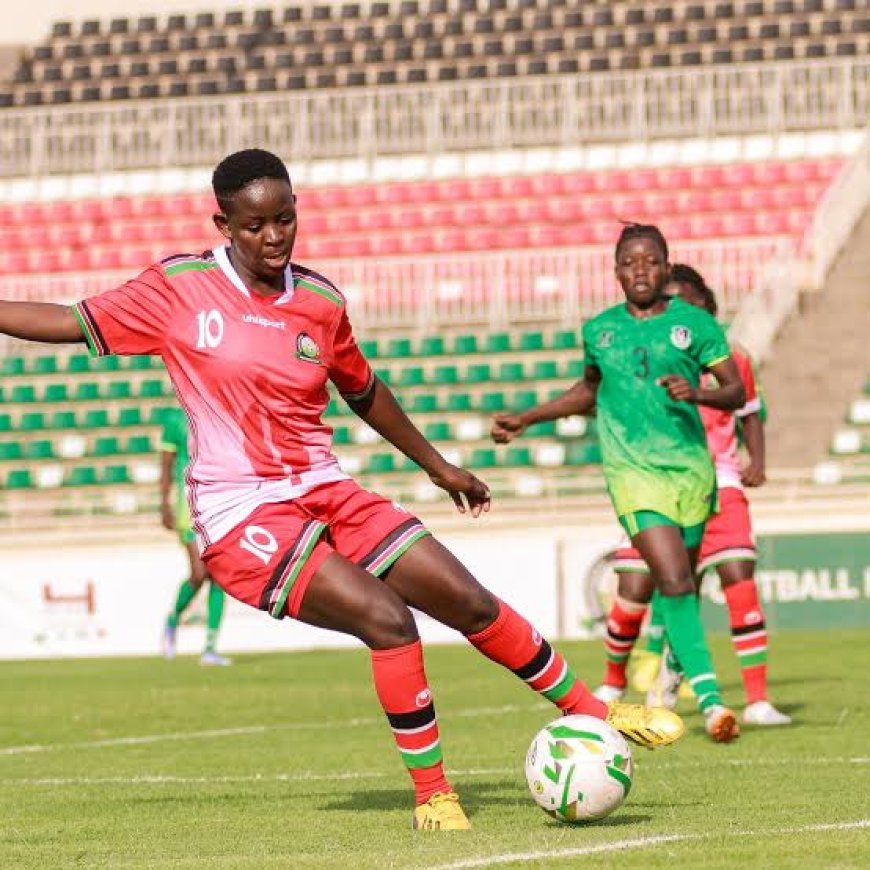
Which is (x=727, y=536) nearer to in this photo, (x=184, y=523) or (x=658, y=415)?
(x=658, y=415)

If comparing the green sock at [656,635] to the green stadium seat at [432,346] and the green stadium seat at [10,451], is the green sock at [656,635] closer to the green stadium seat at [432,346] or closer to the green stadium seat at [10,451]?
the green stadium seat at [432,346]

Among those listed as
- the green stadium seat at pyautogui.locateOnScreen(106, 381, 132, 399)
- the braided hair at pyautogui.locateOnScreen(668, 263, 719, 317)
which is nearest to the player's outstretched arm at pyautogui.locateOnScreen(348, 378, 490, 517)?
the braided hair at pyautogui.locateOnScreen(668, 263, 719, 317)

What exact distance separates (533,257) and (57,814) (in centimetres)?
2062

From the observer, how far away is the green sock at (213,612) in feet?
57.2

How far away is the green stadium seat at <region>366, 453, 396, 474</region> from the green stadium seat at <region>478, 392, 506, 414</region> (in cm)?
146

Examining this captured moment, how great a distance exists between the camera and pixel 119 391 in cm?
2730

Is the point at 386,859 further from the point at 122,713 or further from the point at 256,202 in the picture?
the point at 122,713

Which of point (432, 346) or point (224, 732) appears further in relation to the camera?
point (432, 346)

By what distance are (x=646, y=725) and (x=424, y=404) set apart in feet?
61.9

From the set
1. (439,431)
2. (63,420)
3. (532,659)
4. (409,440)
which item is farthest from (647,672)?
(63,420)

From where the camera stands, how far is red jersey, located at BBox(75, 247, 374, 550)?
6.48 metres

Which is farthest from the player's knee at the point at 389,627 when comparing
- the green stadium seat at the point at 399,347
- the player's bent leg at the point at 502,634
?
the green stadium seat at the point at 399,347

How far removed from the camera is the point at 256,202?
21.0 feet

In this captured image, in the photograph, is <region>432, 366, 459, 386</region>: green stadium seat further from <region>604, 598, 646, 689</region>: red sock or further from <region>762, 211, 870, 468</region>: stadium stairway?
<region>604, 598, 646, 689</region>: red sock
